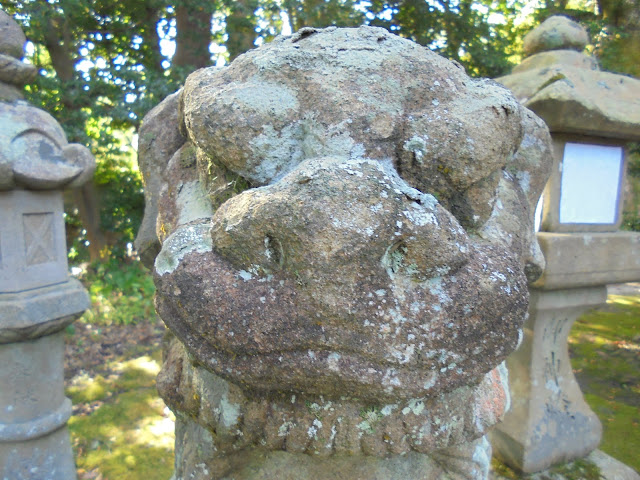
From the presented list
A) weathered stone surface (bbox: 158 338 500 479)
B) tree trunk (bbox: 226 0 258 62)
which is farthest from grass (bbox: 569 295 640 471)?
tree trunk (bbox: 226 0 258 62)

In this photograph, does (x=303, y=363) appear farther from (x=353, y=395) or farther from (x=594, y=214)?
(x=594, y=214)

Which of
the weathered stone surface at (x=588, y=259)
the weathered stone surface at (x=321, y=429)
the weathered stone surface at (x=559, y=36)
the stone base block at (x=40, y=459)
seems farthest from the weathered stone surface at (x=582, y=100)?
the stone base block at (x=40, y=459)

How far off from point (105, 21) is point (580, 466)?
199 inches

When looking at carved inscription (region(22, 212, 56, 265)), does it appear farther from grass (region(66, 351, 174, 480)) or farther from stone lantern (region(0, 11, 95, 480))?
grass (region(66, 351, 174, 480))

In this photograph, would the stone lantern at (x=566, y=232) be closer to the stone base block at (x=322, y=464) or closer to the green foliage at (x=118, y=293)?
the stone base block at (x=322, y=464)

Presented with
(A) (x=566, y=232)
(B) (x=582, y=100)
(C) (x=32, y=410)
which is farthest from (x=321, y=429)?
(C) (x=32, y=410)

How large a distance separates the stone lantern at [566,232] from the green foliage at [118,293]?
3.39 m

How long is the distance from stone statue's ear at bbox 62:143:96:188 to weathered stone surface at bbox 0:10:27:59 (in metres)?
0.38

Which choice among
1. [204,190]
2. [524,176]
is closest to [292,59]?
[204,190]

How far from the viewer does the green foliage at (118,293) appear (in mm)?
4422

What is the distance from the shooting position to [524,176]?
0.99 metres

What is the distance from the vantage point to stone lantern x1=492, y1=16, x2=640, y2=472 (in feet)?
5.48

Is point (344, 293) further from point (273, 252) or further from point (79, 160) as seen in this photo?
point (79, 160)

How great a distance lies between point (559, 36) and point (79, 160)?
1860mm
